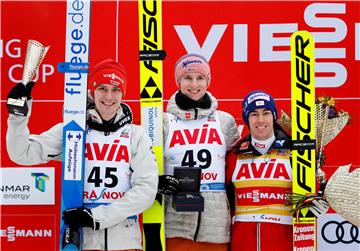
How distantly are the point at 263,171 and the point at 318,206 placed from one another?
0.37 metres

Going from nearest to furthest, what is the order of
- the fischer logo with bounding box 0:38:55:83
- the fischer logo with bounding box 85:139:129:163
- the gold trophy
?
the gold trophy → the fischer logo with bounding box 85:139:129:163 → the fischer logo with bounding box 0:38:55:83

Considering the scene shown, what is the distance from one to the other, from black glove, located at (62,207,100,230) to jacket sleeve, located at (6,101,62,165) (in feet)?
1.12

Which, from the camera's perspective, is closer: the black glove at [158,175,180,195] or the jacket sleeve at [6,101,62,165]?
the jacket sleeve at [6,101,62,165]

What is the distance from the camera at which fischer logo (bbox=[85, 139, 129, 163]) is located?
9.93 feet

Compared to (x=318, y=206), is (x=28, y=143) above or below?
above

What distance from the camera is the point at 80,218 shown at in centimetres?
292

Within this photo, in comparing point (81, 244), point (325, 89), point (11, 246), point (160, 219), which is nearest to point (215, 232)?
point (160, 219)

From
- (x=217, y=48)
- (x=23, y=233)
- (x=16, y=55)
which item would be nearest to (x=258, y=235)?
(x=217, y=48)

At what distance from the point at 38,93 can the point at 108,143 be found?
1.29 meters

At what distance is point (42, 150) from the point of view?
10.1 ft

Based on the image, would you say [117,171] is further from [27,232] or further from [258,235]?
[27,232]

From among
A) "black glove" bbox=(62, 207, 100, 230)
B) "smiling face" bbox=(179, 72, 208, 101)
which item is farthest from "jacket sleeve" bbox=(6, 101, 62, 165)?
"smiling face" bbox=(179, 72, 208, 101)

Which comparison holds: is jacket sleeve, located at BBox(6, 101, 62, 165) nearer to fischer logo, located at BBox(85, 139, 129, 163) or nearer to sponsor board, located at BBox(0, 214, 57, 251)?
fischer logo, located at BBox(85, 139, 129, 163)

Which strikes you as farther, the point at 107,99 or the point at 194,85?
the point at 194,85
